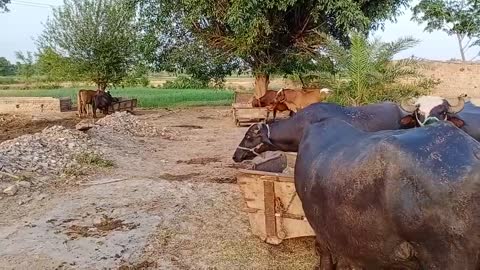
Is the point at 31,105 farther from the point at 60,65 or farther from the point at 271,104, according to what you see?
the point at 271,104

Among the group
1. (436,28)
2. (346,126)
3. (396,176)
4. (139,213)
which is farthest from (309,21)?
(396,176)

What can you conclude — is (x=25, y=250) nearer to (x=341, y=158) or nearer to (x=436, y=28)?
(x=341, y=158)

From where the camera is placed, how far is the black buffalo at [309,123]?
5.75 m

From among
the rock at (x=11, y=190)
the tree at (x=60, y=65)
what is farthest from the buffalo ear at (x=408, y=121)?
the tree at (x=60, y=65)

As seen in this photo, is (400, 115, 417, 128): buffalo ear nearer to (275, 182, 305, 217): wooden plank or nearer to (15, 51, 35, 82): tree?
(275, 182, 305, 217): wooden plank

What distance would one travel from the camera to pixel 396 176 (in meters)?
3.12

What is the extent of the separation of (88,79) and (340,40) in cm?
1278

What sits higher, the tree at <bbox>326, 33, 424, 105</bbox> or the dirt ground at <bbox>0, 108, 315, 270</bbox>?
the tree at <bbox>326, 33, 424, 105</bbox>

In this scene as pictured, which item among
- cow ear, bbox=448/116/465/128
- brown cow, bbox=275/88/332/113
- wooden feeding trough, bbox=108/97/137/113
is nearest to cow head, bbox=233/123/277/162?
cow ear, bbox=448/116/465/128

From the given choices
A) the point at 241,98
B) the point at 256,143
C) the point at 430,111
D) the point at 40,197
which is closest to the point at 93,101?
the point at 241,98

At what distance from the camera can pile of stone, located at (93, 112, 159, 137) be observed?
14.2 metres

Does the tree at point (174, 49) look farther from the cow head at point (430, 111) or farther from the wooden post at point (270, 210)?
the wooden post at point (270, 210)

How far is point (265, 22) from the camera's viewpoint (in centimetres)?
1733

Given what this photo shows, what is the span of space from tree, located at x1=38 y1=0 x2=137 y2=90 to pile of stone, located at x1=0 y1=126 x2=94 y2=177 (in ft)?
43.7
